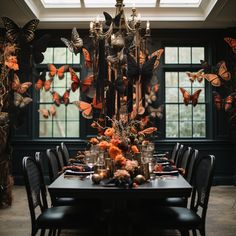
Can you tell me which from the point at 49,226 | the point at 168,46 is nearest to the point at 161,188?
the point at 49,226

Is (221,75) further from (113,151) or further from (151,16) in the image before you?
(113,151)

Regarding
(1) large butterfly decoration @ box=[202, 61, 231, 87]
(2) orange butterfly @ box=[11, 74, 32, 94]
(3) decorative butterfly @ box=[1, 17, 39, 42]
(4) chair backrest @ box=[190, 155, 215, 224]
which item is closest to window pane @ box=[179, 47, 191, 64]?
(1) large butterfly decoration @ box=[202, 61, 231, 87]

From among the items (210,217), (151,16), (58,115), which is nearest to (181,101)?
(151,16)

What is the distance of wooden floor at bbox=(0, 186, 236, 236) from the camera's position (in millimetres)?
4071

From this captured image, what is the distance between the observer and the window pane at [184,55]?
747 cm

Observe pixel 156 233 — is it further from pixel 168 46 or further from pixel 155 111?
pixel 168 46

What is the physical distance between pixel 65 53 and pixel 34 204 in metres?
5.09

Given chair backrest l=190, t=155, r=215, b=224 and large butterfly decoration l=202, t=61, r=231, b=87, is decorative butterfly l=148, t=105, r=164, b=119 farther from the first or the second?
chair backrest l=190, t=155, r=215, b=224

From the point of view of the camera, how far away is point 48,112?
23.9 ft

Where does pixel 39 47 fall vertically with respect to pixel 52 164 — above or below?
above

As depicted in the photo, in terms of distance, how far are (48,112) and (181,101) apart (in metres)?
2.64

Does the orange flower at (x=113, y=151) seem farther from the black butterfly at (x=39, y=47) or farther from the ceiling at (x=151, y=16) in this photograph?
the ceiling at (x=151, y=16)

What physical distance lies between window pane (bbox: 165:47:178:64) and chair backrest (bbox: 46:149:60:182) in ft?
13.9

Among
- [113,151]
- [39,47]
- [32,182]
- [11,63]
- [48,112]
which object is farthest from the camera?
[48,112]
